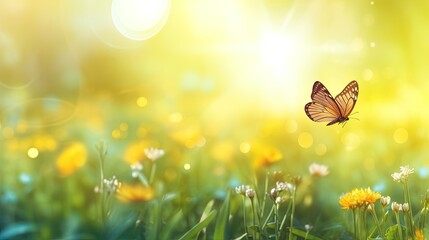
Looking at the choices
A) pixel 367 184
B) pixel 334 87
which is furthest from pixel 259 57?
pixel 367 184

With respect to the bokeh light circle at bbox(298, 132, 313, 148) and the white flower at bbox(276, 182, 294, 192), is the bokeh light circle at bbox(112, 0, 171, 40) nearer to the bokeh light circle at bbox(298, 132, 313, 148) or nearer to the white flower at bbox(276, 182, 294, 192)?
the bokeh light circle at bbox(298, 132, 313, 148)

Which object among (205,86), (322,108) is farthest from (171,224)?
(205,86)

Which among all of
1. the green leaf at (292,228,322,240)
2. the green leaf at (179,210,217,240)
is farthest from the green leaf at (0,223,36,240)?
the green leaf at (292,228,322,240)

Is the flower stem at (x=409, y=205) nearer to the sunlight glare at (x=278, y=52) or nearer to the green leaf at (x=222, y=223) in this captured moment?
the green leaf at (x=222, y=223)

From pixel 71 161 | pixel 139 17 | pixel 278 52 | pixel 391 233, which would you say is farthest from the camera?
pixel 139 17

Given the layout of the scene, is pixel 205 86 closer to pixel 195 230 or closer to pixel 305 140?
pixel 305 140

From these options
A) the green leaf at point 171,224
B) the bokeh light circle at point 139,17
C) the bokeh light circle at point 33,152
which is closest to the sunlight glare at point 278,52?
the bokeh light circle at point 139,17
